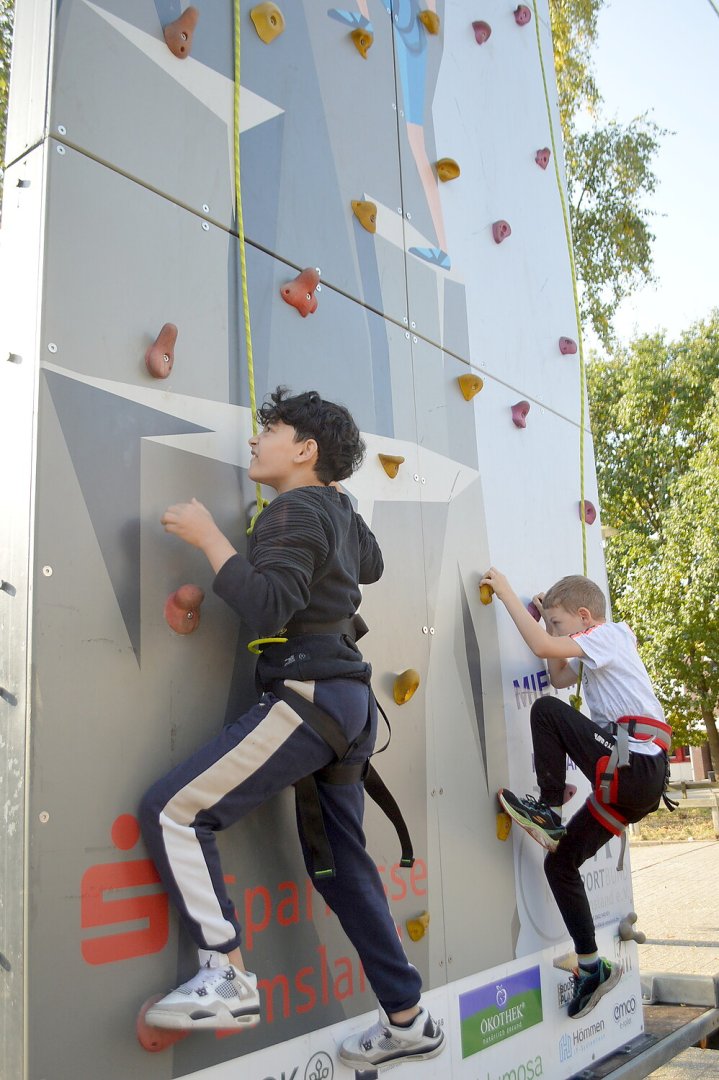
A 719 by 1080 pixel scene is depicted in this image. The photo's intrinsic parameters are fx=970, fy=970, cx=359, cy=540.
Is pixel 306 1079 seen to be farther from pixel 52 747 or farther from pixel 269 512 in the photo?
pixel 269 512

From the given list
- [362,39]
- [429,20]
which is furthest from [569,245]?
[362,39]

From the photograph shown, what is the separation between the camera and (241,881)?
201cm

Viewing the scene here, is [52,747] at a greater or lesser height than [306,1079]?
greater

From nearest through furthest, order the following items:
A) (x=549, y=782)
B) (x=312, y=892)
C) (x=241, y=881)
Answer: (x=241, y=881), (x=312, y=892), (x=549, y=782)

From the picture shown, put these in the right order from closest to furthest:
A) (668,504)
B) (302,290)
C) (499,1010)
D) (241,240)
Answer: (241,240) → (302,290) → (499,1010) → (668,504)

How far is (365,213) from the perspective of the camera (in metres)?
2.80

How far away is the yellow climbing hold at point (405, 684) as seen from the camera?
8.39 feet

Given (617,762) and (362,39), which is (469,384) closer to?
(362,39)

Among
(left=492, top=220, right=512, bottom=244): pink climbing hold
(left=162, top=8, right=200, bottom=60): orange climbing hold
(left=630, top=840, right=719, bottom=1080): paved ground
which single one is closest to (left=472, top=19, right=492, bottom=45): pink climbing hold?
(left=492, top=220, right=512, bottom=244): pink climbing hold

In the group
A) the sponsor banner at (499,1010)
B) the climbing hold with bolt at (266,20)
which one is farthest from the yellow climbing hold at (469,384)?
the sponsor banner at (499,1010)

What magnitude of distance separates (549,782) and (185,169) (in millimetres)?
2060

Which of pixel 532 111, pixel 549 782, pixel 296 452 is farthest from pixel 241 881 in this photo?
pixel 532 111

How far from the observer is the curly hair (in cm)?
224

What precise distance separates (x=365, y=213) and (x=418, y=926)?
6.44 ft
